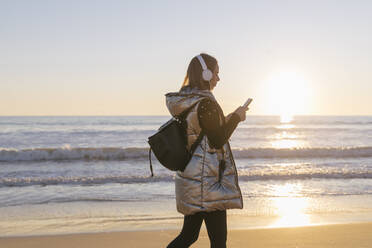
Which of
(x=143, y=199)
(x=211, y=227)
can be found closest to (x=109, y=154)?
(x=143, y=199)

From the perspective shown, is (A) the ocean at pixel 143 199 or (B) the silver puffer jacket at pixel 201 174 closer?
(B) the silver puffer jacket at pixel 201 174

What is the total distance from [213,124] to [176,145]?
261mm

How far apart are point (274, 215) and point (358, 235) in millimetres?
1370

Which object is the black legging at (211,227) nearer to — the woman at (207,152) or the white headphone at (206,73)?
the woman at (207,152)

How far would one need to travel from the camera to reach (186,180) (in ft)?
8.25

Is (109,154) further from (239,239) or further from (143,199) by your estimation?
(239,239)

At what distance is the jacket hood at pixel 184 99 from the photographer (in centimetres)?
240

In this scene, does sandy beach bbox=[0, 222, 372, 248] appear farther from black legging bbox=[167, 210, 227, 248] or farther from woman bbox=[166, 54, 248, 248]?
woman bbox=[166, 54, 248, 248]

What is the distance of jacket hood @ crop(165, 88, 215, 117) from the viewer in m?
2.40

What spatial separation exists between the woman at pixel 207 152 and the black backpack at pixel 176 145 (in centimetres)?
2

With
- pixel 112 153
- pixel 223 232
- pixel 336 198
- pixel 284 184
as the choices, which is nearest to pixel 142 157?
pixel 112 153

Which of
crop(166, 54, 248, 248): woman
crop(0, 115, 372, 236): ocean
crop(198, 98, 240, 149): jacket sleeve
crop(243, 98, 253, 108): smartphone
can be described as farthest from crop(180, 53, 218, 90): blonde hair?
crop(0, 115, 372, 236): ocean

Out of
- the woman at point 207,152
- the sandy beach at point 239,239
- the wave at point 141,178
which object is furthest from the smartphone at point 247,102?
the wave at point 141,178

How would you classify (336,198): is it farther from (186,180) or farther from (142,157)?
(142,157)
